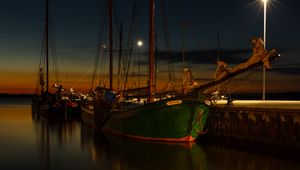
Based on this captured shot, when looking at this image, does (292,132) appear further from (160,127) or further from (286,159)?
(160,127)

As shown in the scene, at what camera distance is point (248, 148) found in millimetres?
26922

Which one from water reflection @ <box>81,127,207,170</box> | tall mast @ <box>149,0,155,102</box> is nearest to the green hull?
water reflection @ <box>81,127,207,170</box>

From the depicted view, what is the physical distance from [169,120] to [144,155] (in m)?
3.82

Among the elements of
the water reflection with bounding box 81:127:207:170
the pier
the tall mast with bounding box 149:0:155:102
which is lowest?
the water reflection with bounding box 81:127:207:170

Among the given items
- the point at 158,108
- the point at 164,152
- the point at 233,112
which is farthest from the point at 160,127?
the point at 233,112

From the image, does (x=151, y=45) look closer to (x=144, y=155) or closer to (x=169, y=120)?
(x=169, y=120)

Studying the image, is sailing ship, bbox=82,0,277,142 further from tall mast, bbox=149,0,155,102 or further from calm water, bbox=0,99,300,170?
calm water, bbox=0,99,300,170

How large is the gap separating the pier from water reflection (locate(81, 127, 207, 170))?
3086 mm

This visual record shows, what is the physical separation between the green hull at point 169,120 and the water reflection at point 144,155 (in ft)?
1.99

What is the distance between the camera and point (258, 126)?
27359 mm

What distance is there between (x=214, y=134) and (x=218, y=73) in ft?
19.1

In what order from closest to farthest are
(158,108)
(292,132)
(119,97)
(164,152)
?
(292,132), (164,152), (158,108), (119,97)

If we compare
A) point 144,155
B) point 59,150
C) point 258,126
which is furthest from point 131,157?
point 258,126

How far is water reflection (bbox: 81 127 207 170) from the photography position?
75.6 feet
